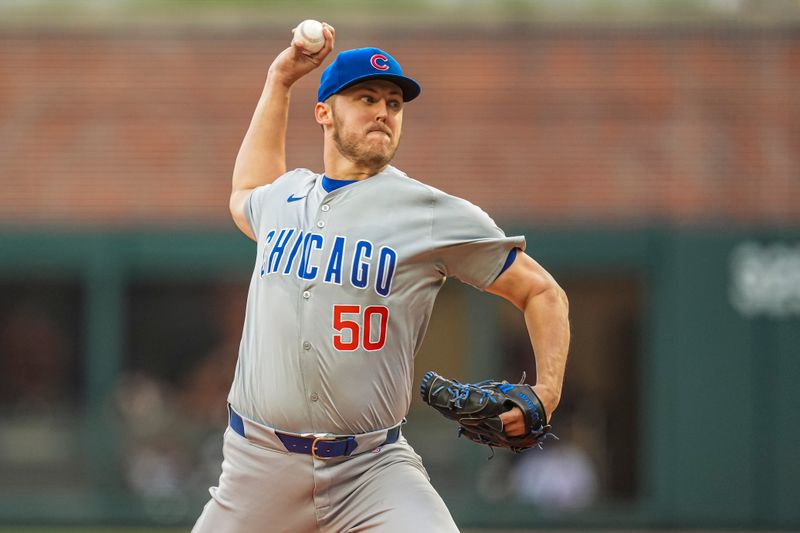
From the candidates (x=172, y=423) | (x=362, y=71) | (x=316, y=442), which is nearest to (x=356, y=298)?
(x=316, y=442)

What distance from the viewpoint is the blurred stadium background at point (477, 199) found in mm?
10906

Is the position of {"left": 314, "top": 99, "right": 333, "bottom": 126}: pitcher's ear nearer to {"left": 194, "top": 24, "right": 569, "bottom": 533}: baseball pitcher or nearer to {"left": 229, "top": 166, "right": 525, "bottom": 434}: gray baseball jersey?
{"left": 194, "top": 24, "right": 569, "bottom": 533}: baseball pitcher

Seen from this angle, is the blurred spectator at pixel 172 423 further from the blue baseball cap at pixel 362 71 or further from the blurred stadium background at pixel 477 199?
the blue baseball cap at pixel 362 71

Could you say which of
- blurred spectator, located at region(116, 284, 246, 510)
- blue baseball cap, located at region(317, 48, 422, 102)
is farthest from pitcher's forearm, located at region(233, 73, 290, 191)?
blurred spectator, located at region(116, 284, 246, 510)

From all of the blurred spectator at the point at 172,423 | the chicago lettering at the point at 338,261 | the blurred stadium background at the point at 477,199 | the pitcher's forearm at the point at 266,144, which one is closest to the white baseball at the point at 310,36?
the pitcher's forearm at the point at 266,144

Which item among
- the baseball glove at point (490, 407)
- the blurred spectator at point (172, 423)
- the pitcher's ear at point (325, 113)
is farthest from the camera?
the blurred spectator at point (172, 423)

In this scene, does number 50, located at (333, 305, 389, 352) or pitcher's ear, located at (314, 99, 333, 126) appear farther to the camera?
pitcher's ear, located at (314, 99, 333, 126)

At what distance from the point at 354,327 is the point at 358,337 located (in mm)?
33

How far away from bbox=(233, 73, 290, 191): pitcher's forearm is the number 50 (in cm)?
84

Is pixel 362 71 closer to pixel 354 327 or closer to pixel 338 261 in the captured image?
pixel 338 261

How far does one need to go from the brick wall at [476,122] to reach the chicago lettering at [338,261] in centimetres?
730

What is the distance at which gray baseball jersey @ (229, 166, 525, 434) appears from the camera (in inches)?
149

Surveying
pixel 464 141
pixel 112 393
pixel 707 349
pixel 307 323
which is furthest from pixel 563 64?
pixel 307 323

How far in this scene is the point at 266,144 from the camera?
4.45 metres
